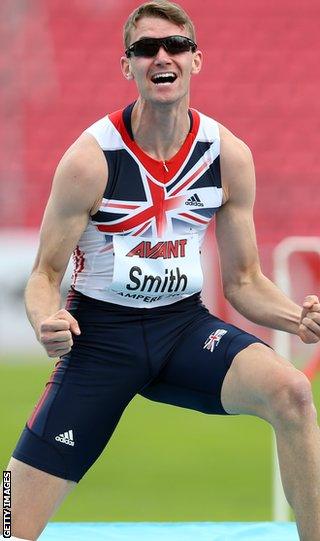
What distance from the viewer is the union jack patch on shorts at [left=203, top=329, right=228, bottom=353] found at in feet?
14.1

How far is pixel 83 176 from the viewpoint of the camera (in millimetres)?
4234

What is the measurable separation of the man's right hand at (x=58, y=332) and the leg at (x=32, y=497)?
596mm

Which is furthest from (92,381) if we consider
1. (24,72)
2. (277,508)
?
(24,72)

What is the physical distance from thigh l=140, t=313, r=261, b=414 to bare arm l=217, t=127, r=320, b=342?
170 millimetres

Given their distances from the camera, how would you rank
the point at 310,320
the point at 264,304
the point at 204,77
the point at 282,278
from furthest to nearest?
the point at 204,77, the point at 282,278, the point at 264,304, the point at 310,320

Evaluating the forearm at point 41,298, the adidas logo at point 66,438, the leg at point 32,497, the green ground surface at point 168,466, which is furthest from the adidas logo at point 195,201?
the green ground surface at point 168,466

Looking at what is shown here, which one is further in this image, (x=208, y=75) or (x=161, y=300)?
(x=208, y=75)

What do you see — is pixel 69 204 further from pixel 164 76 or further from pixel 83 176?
pixel 164 76

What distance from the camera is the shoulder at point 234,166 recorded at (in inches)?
175

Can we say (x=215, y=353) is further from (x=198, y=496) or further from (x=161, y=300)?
(x=198, y=496)

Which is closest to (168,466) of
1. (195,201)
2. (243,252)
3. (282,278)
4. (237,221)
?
(282,278)

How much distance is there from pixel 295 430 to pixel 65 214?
1090 millimetres

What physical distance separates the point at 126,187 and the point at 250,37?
10.2 metres

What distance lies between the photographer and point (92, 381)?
4.34 m
